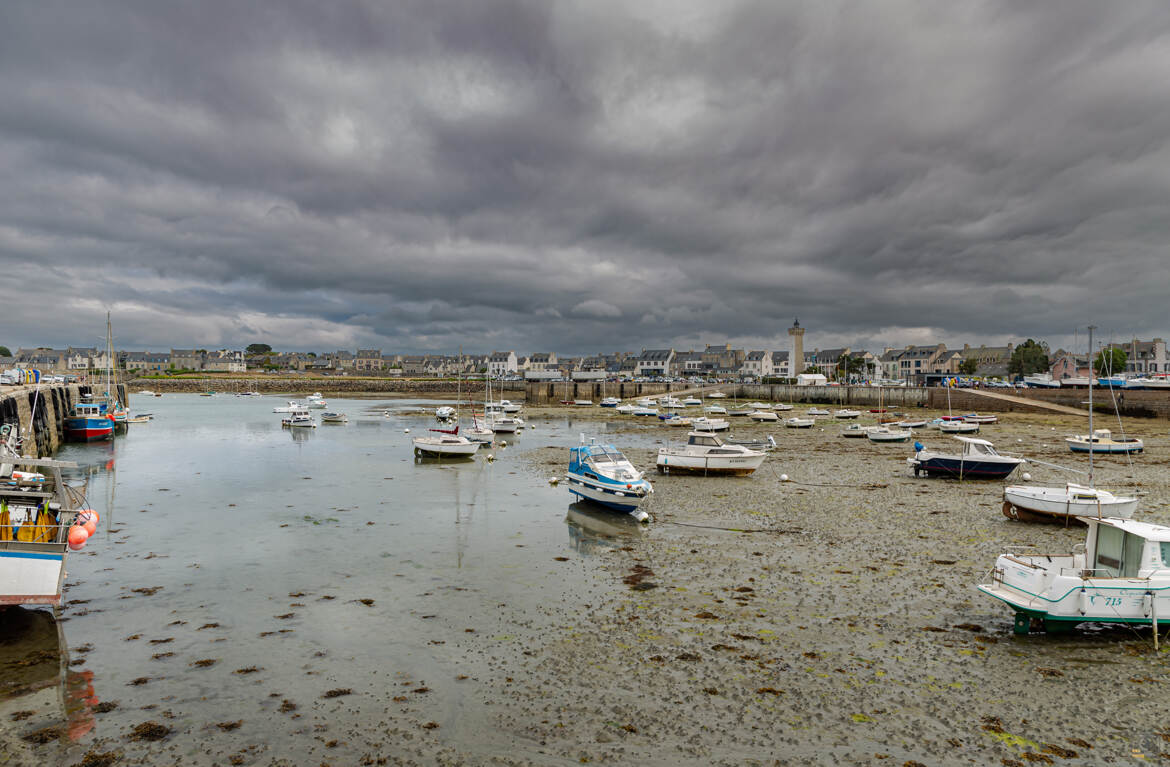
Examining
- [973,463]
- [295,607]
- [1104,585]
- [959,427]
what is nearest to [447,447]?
[295,607]

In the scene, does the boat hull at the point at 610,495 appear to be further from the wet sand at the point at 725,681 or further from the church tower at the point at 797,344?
the church tower at the point at 797,344

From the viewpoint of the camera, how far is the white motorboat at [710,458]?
29.4 m

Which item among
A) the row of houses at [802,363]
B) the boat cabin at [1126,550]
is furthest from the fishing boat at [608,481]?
the row of houses at [802,363]

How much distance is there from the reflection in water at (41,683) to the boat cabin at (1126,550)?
52.1ft

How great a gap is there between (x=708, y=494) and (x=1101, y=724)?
57.1ft

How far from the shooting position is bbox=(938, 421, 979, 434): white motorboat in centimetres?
4897

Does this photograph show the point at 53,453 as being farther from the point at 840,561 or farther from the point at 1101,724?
the point at 1101,724

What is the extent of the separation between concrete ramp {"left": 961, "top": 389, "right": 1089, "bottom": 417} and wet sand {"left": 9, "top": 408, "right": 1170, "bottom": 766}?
55054 millimetres

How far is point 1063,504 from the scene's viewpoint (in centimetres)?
1862

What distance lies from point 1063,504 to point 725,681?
14729 mm

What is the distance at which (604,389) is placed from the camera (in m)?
106

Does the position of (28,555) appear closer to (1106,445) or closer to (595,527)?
(595,527)

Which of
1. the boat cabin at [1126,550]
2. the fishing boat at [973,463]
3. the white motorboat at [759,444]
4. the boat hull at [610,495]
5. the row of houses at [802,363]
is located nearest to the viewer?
the boat cabin at [1126,550]

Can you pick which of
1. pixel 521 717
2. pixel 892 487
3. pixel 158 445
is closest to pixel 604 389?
pixel 158 445
